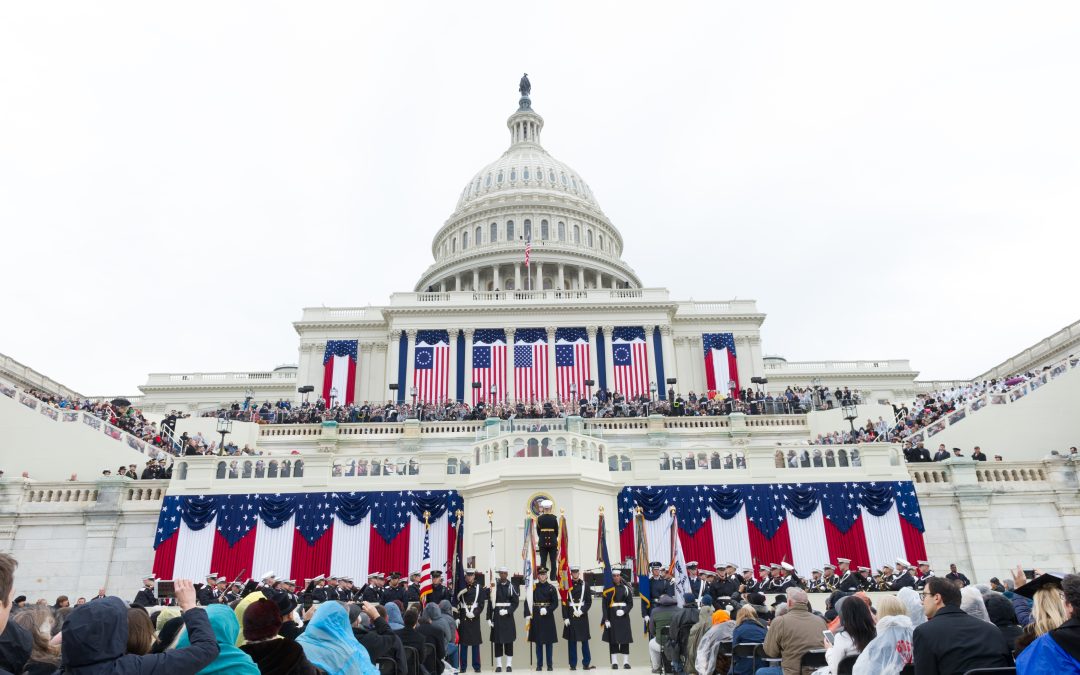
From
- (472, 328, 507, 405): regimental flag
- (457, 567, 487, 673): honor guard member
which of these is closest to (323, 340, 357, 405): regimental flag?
(472, 328, 507, 405): regimental flag

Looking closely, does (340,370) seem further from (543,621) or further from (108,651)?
(108,651)

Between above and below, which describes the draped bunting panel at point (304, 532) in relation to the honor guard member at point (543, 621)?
above

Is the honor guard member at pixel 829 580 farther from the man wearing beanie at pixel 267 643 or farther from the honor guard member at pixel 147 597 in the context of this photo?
the man wearing beanie at pixel 267 643

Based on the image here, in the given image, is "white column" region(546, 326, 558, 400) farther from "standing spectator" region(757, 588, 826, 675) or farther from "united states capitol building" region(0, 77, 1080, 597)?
"standing spectator" region(757, 588, 826, 675)

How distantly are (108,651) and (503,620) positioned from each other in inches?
512

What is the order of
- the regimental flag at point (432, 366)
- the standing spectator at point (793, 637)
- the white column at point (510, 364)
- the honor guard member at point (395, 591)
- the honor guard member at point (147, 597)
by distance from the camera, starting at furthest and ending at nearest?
the regimental flag at point (432, 366), the white column at point (510, 364), the honor guard member at point (147, 597), the honor guard member at point (395, 591), the standing spectator at point (793, 637)

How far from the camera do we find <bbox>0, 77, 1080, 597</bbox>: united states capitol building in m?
24.2

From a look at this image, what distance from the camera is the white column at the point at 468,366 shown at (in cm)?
5493

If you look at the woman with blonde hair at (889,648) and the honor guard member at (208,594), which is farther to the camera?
the honor guard member at (208,594)

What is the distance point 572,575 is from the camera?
20375mm

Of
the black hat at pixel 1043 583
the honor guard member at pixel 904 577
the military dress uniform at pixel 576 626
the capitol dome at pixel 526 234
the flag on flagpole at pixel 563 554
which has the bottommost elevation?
the military dress uniform at pixel 576 626

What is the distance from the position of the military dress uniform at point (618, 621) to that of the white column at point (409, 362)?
38.8 metres

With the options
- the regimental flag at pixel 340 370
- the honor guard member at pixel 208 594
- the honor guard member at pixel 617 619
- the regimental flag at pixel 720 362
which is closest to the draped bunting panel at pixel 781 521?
the honor guard member at pixel 617 619

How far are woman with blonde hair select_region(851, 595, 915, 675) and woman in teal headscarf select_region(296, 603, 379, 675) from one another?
4806 millimetres
